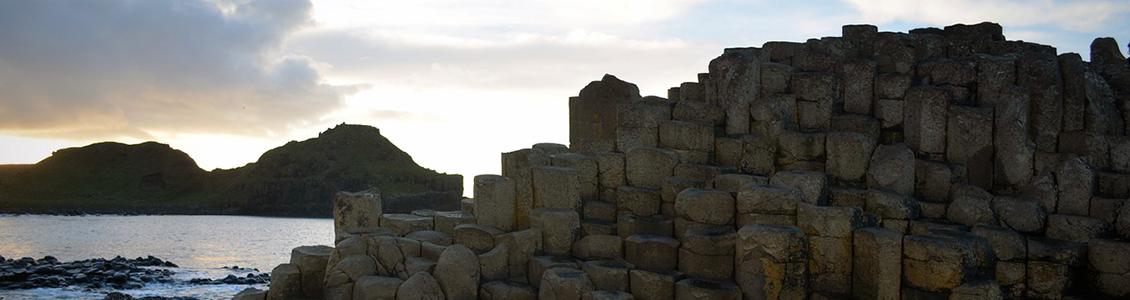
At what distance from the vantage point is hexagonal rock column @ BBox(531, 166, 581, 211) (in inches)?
662

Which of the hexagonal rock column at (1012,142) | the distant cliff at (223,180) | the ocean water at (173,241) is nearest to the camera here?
the hexagonal rock column at (1012,142)

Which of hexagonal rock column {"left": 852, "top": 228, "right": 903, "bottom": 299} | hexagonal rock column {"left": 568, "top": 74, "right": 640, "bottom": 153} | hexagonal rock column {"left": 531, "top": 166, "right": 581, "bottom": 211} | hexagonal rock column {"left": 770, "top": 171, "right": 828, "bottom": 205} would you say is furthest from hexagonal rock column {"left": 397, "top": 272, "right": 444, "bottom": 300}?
hexagonal rock column {"left": 568, "top": 74, "right": 640, "bottom": 153}

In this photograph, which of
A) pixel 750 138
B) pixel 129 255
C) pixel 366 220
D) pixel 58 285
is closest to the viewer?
pixel 750 138

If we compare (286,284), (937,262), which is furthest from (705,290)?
(286,284)

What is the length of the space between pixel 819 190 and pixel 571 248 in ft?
14.6

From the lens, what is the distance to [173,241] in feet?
237

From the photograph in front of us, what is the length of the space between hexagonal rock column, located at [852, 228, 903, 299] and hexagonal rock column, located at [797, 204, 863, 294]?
5.0 inches

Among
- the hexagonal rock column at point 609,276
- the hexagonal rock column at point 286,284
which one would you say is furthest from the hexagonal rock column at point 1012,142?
the hexagonal rock column at point 286,284

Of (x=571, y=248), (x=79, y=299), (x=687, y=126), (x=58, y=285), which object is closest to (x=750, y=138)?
(x=687, y=126)

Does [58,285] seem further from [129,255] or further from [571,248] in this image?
[129,255]

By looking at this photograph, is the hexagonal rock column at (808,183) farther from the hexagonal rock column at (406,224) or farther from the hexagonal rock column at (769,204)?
the hexagonal rock column at (406,224)

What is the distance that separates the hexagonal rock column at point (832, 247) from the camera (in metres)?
13.4

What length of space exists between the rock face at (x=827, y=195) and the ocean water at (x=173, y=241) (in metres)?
16.7

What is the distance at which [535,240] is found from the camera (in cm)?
1616
